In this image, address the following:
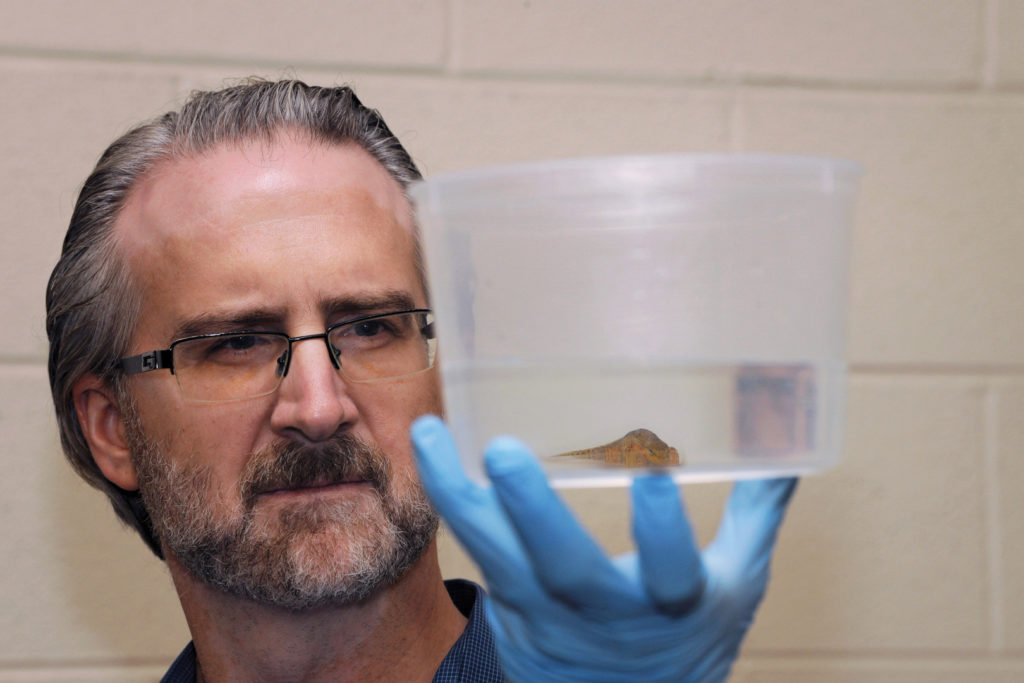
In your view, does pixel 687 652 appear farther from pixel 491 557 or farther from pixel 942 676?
pixel 942 676

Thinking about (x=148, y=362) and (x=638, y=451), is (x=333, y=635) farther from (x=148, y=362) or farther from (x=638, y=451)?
(x=638, y=451)

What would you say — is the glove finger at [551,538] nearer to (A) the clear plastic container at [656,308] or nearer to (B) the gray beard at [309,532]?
(A) the clear plastic container at [656,308]

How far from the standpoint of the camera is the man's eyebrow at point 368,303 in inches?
38.4

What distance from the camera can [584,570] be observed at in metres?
0.64

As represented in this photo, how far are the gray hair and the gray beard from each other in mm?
210

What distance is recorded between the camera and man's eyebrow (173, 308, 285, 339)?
971mm

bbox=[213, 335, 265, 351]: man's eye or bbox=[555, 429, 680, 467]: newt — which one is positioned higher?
bbox=[213, 335, 265, 351]: man's eye

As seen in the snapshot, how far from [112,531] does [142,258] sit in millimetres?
478

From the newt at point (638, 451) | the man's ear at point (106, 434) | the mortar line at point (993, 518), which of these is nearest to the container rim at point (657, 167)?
the newt at point (638, 451)

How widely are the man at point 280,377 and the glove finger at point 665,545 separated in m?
0.30

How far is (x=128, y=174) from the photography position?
3.72ft

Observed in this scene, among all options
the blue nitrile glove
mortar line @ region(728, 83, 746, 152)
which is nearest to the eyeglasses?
the blue nitrile glove

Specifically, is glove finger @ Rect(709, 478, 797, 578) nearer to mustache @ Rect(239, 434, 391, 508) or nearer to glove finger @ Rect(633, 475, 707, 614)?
glove finger @ Rect(633, 475, 707, 614)

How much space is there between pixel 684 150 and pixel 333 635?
0.78 metres
